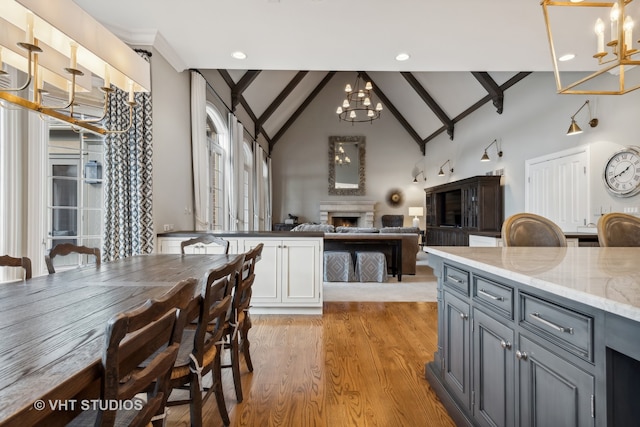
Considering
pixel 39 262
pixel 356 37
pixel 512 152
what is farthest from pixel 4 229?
pixel 512 152

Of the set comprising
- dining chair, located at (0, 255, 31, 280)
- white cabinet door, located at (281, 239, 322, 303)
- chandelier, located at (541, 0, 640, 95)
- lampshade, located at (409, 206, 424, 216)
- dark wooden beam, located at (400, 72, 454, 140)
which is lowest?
white cabinet door, located at (281, 239, 322, 303)

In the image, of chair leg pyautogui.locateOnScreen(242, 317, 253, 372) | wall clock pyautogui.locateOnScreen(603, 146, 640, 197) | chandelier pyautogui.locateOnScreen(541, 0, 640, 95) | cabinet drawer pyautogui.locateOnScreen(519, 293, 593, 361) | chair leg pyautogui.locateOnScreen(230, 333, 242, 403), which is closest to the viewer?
cabinet drawer pyautogui.locateOnScreen(519, 293, 593, 361)

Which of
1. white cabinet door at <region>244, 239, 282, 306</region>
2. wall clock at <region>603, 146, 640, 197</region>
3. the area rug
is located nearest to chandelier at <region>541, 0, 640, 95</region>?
wall clock at <region>603, 146, 640, 197</region>

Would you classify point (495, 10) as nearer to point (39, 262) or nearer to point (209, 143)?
point (209, 143)

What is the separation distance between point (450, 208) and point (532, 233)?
6.20m

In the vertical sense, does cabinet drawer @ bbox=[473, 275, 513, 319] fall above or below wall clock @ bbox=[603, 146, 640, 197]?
below

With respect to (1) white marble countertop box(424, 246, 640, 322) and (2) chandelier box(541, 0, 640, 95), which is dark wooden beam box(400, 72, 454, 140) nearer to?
(2) chandelier box(541, 0, 640, 95)

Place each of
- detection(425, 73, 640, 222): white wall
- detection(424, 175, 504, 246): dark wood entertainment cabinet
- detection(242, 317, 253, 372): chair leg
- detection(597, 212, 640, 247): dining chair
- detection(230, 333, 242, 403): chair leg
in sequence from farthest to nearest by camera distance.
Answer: detection(424, 175, 504, 246): dark wood entertainment cabinet → detection(425, 73, 640, 222): white wall → detection(597, 212, 640, 247): dining chair → detection(242, 317, 253, 372): chair leg → detection(230, 333, 242, 403): chair leg

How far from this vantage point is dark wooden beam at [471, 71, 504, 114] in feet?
20.4

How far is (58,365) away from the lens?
2.39 feet

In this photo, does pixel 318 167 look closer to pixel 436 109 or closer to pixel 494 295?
pixel 436 109

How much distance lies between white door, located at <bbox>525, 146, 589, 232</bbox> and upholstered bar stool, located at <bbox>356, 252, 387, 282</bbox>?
275cm

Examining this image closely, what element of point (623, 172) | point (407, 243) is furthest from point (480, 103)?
point (407, 243)

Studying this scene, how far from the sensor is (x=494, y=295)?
4.55ft
